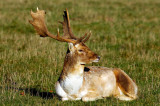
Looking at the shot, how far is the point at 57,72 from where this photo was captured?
36.0ft

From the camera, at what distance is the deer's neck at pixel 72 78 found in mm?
7469

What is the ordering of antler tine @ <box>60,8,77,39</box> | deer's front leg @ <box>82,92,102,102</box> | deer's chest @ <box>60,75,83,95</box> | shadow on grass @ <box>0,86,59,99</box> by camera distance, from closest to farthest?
deer's chest @ <box>60,75,83,95</box> < deer's front leg @ <box>82,92,102,102</box> < antler tine @ <box>60,8,77,39</box> < shadow on grass @ <box>0,86,59,99</box>

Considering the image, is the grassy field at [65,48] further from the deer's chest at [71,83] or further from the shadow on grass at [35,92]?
the deer's chest at [71,83]

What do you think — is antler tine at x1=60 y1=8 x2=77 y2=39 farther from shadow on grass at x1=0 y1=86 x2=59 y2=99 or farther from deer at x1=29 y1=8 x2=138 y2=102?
shadow on grass at x1=0 y1=86 x2=59 y2=99

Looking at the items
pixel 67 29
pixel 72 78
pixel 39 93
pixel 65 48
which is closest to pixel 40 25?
pixel 67 29

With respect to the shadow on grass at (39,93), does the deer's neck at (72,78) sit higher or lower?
higher

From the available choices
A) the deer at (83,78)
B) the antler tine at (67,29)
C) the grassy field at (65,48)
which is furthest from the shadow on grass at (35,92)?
the antler tine at (67,29)

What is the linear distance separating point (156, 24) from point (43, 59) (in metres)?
12.3

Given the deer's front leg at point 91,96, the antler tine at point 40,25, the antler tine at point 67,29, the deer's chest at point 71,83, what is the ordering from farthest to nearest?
the antler tine at point 67,29 < the antler tine at point 40,25 < the deer's front leg at point 91,96 < the deer's chest at point 71,83

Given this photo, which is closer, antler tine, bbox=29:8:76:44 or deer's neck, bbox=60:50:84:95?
deer's neck, bbox=60:50:84:95

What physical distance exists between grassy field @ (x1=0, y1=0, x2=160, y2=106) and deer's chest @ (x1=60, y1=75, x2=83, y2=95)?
0.30 meters

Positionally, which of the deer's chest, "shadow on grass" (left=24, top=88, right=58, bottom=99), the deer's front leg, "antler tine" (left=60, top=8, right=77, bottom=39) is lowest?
"shadow on grass" (left=24, top=88, right=58, bottom=99)

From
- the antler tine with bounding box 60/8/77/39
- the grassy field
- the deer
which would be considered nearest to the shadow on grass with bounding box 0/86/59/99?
the grassy field

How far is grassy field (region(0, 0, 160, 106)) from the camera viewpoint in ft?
27.8
